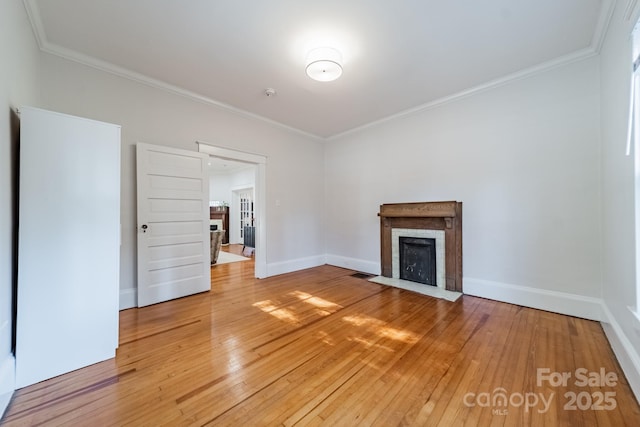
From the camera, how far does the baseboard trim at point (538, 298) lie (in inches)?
98.4

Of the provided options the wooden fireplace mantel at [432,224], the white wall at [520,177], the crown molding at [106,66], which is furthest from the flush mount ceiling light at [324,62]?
the wooden fireplace mantel at [432,224]

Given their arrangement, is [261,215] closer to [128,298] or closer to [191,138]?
[191,138]

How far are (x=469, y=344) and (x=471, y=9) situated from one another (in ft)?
9.28

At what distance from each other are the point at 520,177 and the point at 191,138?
4.38 meters

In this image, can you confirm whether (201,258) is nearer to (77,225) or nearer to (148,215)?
(148,215)

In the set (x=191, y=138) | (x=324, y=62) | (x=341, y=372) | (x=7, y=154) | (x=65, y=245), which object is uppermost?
(x=324, y=62)

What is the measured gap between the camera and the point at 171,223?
10.5 feet

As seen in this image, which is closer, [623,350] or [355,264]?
[623,350]

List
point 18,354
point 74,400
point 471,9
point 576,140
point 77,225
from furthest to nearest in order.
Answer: point 576,140
point 471,9
point 77,225
point 18,354
point 74,400

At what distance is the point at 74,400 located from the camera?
4.83 feet

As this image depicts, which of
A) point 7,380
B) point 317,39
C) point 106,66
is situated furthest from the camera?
point 106,66

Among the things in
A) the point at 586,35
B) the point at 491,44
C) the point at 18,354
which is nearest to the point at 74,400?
the point at 18,354

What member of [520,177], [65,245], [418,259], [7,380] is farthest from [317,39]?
[7,380]

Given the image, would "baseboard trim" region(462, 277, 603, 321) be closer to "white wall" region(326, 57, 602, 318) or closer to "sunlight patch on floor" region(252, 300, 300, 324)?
"white wall" region(326, 57, 602, 318)
